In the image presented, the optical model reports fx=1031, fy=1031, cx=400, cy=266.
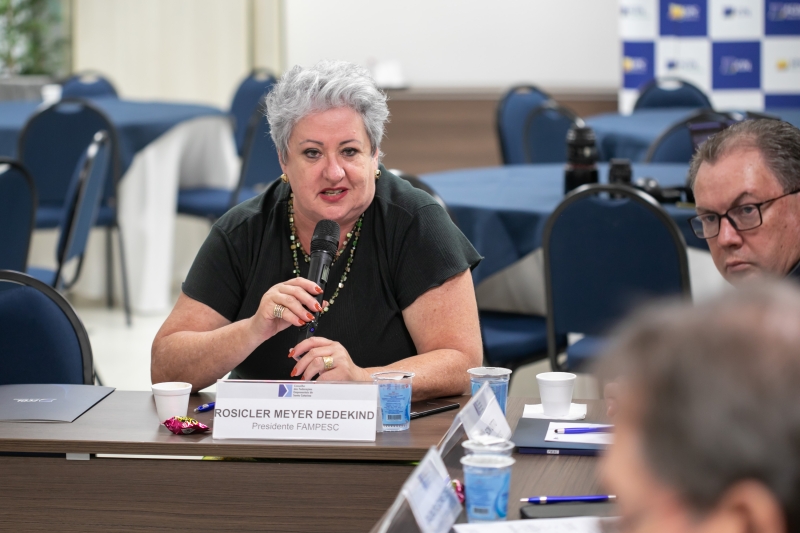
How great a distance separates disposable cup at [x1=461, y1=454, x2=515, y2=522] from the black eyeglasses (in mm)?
832

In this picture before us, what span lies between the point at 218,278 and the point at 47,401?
1.38ft

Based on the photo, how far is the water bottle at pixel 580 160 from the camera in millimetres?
3555

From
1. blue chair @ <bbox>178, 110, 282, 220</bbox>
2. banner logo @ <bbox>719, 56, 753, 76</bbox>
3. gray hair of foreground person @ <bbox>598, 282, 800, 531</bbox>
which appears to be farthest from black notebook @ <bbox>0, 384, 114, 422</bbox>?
banner logo @ <bbox>719, 56, 753, 76</bbox>

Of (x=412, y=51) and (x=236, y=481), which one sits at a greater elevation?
(x=412, y=51)

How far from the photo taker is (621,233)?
2836 millimetres

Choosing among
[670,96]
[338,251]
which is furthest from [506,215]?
[670,96]

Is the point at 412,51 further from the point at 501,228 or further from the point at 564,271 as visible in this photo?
the point at 564,271

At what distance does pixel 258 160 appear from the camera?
18.3 feet

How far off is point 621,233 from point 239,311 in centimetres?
119

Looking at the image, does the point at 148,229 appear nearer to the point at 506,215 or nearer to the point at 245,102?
the point at 245,102

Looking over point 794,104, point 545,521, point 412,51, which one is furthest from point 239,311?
point 412,51

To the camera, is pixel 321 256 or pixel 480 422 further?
pixel 321 256

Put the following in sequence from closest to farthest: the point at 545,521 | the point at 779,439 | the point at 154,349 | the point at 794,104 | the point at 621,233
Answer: the point at 779,439, the point at 545,521, the point at 154,349, the point at 621,233, the point at 794,104

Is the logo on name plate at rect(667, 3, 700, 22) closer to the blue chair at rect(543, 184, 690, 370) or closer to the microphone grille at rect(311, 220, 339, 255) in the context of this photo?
the blue chair at rect(543, 184, 690, 370)
